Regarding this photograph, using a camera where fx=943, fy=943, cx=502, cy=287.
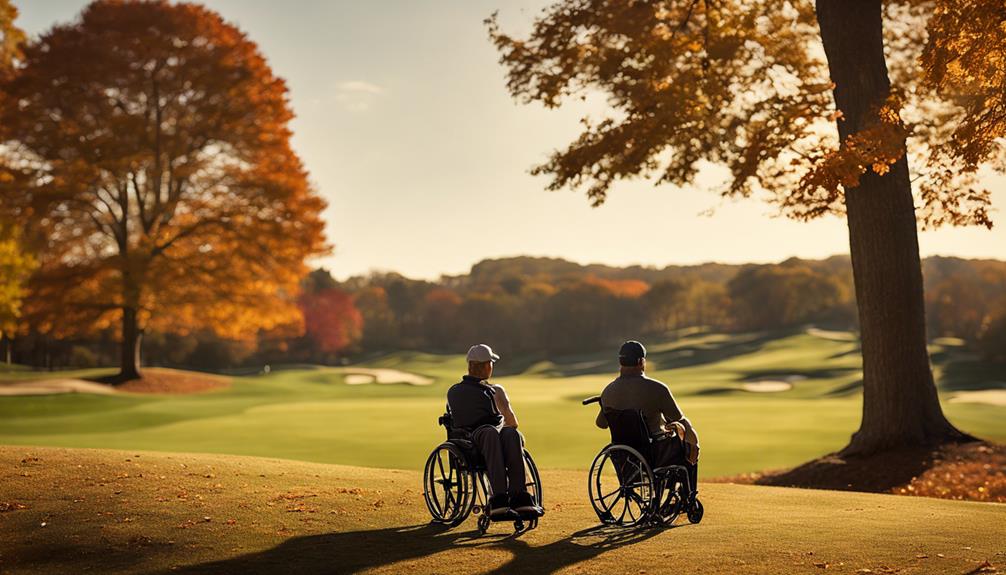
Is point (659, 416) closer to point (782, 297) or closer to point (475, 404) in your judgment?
point (475, 404)

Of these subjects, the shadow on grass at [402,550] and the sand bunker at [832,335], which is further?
the sand bunker at [832,335]

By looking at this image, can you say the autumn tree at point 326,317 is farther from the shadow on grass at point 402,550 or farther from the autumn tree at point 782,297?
the shadow on grass at point 402,550

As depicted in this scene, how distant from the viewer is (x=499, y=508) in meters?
7.84

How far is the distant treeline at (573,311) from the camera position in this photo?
75.7m

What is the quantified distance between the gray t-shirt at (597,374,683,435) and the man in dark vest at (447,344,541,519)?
1001mm

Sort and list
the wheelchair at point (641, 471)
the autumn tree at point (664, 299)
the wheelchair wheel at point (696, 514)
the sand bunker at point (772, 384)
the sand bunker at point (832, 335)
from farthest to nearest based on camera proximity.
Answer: the autumn tree at point (664, 299)
the sand bunker at point (832, 335)
the sand bunker at point (772, 384)
the wheelchair wheel at point (696, 514)
the wheelchair at point (641, 471)

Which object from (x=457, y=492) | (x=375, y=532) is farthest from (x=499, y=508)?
(x=375, y=532)

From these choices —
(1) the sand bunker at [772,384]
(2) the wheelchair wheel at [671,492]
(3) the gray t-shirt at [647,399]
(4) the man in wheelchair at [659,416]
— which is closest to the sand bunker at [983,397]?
(1) the sand bunker at [772,384]

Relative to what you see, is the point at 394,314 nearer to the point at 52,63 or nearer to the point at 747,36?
the point at 52,63

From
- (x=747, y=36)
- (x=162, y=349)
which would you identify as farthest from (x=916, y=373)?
(x=162, y=349)

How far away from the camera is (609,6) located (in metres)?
16.1

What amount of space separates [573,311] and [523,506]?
8652 cm

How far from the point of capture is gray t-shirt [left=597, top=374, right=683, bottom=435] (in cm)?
838

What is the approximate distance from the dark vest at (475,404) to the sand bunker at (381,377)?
41860 millimetres
